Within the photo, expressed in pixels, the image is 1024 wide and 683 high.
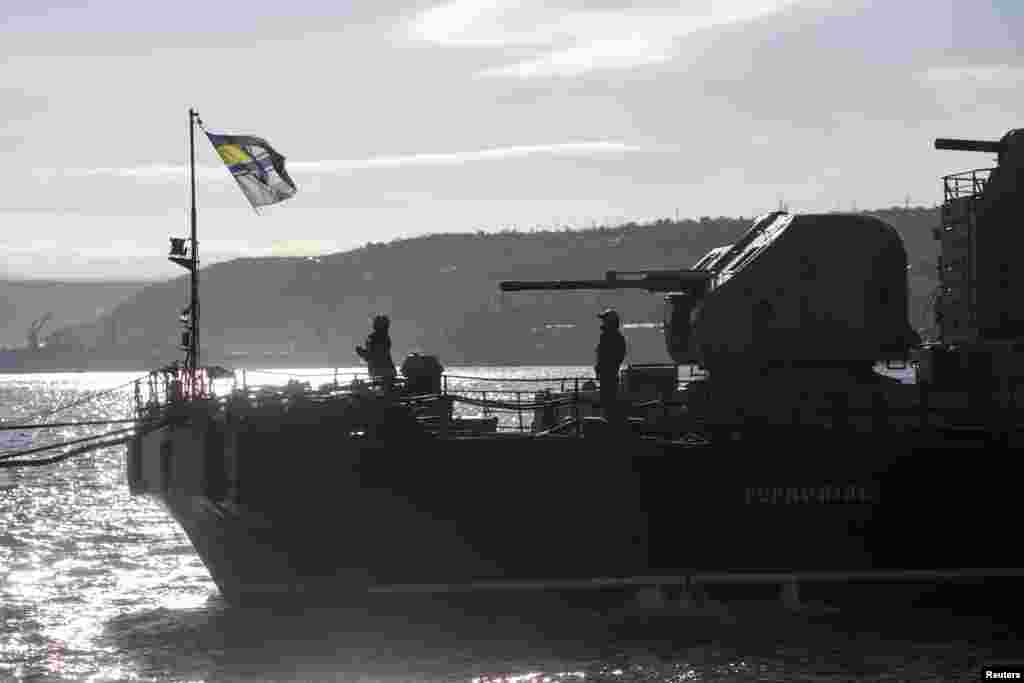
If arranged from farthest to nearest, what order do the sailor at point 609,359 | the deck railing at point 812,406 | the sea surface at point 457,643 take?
the deck railing at point 812,406 → the sailor at point 609,359 → the sea surface at point 457,643

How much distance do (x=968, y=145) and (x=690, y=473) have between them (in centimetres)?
862

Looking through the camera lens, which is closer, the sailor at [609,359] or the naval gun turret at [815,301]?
the sailor at [609,359]

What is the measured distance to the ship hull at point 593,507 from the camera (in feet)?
81.0

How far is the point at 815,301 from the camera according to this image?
26.4 meters

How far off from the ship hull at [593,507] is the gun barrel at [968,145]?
6112 millimetres

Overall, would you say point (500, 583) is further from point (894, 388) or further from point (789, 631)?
point (894, 388)

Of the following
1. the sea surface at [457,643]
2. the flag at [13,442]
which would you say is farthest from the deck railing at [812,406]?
the flag at [13,442]

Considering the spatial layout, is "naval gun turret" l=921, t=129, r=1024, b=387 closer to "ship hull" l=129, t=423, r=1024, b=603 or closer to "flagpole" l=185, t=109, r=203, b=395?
"ship hull" l=129, t=423, r=1024, b=603

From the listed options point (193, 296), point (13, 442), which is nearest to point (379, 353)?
point (193, 296)

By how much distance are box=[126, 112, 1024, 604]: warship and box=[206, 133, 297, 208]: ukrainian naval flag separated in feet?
10.4

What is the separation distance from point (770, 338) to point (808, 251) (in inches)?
67.8

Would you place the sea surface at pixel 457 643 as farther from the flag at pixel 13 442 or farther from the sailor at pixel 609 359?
the flag at pixel 13 442

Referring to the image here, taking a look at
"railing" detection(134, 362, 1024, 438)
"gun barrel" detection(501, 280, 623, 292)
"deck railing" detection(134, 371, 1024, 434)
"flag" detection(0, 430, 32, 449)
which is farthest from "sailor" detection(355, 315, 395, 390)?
"flag" detection(0, 430, 32, 449)

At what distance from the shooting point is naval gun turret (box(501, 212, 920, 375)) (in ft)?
86.6
